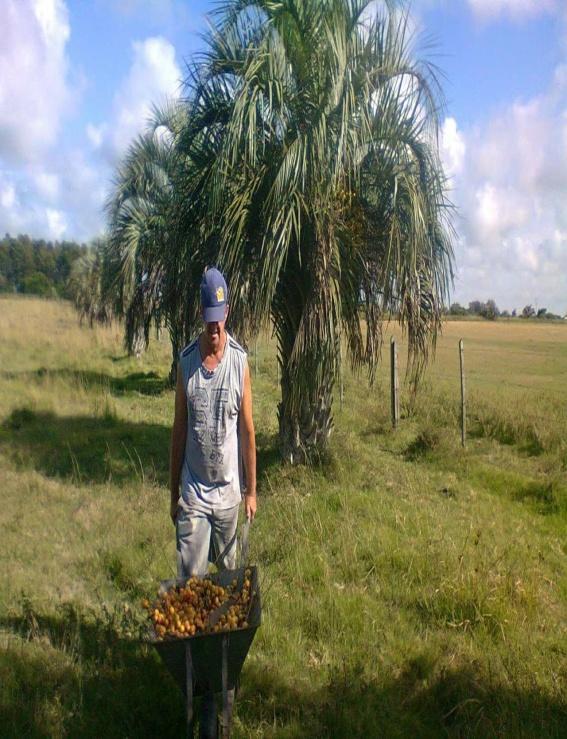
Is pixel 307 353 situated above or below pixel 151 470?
above

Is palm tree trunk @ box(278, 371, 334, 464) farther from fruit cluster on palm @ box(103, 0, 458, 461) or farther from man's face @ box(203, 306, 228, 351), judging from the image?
man's face @ box(203, 306, 228, 351)

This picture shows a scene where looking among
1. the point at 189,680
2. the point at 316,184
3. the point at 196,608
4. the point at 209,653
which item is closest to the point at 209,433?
the point at 196,608

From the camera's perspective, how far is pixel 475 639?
4023 millimetres

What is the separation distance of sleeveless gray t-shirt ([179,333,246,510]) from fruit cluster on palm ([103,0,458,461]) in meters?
3.14

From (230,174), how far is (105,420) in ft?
16.6

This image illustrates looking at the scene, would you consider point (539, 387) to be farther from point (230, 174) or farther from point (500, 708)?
point (500, 708)

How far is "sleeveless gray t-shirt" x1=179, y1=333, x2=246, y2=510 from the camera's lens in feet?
10.9

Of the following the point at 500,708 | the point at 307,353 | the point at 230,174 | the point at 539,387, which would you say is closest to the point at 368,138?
the point at 230,174

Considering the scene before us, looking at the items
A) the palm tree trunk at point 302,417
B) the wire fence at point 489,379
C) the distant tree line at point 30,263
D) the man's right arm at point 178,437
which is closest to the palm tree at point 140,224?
the wire fence at point 489,379

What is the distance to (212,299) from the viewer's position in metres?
3.31

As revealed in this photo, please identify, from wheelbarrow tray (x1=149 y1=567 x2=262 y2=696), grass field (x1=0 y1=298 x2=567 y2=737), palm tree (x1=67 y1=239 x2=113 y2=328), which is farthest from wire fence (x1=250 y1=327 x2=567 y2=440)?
palm tree (x1=67 y1=239 x2=113 y2=328)

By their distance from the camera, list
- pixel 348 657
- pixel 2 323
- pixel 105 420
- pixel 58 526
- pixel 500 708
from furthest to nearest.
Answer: pixel 2 323
pixel 105 420
pixel 58 526
pixel 348 657
pixel 500 708

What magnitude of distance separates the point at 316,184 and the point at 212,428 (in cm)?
392

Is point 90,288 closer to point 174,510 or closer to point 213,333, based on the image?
point 174,510
